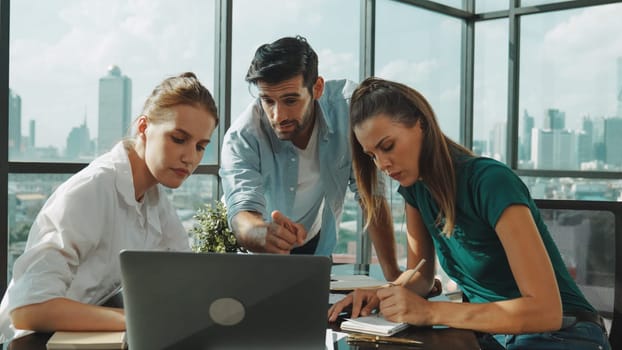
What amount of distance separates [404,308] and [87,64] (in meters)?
2.52

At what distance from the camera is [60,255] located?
1543 millimetres

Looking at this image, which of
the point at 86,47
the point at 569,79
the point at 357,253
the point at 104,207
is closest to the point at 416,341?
the point at 104,207

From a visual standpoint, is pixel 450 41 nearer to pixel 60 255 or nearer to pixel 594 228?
pixel 594 228

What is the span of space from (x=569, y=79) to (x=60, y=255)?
495 cm

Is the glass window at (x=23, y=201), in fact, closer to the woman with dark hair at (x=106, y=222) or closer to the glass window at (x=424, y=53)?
the woman with dark hair at (x=106, y=222)

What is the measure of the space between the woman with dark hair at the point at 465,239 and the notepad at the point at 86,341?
0.53 metres

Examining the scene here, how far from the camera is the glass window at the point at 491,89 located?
5980 mm

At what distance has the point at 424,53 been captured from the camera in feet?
18.4

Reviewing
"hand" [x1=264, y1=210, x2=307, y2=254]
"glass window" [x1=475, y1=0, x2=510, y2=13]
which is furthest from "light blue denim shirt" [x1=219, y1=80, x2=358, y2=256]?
"glass window" [x1=475, y1=0, x2=510, y2=13]

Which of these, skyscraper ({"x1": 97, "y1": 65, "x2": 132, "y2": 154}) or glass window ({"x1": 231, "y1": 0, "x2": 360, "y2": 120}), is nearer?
skyscraper ({"x1": 97, "y1": 65, "x2": 132, "y2": 154})

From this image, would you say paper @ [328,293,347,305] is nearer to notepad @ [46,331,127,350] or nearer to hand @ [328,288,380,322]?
hand @ [328,288,380,322]

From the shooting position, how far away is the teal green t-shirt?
168cm

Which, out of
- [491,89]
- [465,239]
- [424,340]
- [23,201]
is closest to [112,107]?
[23,201]

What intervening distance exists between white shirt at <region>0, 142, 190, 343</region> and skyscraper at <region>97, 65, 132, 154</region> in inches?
73.2
